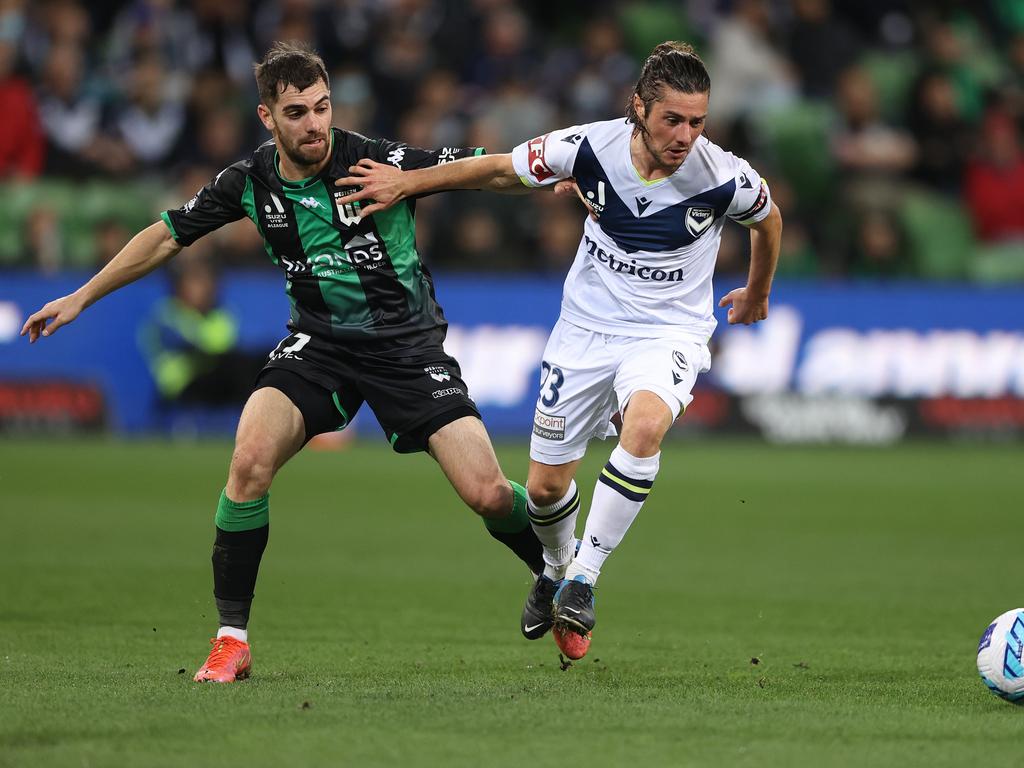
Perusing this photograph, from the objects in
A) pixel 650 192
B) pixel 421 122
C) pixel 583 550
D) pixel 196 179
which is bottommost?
pixel 583 550

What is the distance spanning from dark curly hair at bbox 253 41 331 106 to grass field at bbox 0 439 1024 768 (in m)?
2.32

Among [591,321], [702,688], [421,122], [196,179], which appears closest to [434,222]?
[421,122]

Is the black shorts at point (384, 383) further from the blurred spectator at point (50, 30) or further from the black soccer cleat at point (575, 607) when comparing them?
the blurred spectator at point (50, 30)

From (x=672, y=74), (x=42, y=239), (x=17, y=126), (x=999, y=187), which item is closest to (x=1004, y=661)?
(x=672, y=74)

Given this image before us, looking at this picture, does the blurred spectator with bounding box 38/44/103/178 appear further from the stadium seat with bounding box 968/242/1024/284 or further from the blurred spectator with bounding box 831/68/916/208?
the stadium seat with bounding box 968/242/1024/284

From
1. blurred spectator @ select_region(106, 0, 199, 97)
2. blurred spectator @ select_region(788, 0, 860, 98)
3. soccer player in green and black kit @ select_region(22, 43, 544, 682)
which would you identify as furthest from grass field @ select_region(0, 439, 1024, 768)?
blurred spectator @ select_region(788, 0, 860, 98)

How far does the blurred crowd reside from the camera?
17234mm

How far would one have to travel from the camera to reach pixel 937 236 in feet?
60.6

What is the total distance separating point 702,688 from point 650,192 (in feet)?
6.92

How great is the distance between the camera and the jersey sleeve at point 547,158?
6801 millimetres

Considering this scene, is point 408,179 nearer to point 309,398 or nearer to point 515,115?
point 309,398

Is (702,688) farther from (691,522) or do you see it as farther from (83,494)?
(83,494)

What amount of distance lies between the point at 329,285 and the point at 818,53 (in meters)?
15.0

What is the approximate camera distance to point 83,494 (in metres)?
12.4
